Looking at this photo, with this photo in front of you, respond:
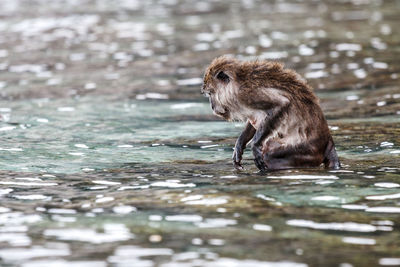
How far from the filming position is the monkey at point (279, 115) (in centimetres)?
773

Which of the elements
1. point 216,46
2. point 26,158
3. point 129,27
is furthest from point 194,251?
point 129,27

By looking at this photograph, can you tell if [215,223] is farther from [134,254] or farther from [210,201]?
[134,254]

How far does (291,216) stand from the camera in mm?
6434

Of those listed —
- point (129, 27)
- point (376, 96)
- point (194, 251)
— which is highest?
point (129, 27)

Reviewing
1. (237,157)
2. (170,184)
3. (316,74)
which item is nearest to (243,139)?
(237,157)

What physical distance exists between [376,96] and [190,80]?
398cm

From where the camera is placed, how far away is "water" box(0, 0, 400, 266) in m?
5.86

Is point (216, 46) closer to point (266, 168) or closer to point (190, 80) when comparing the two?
point (190, 80)

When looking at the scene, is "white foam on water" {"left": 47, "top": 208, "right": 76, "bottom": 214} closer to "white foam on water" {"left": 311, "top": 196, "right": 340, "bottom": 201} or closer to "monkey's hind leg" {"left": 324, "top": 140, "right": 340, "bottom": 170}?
"white foam on water" {"left": 311, "top": 196, "right": 340, "bottom": 201}

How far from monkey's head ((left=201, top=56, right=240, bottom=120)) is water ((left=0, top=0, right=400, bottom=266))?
0.63 meters

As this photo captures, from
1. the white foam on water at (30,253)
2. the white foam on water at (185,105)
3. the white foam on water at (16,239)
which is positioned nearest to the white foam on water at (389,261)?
the white foam on water at (30,253)

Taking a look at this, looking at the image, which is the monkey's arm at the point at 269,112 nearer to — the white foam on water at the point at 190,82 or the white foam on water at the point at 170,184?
the white foam on water at the point at 170,184

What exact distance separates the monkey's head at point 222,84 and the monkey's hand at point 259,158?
0.55 meters

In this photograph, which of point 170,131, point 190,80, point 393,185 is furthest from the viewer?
point 190,80
